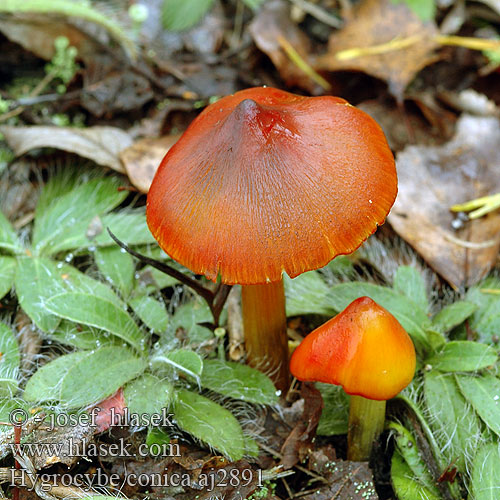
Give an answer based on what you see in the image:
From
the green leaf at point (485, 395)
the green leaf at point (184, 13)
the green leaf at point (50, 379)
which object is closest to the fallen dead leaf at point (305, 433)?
the green leaf at point (485, 395)

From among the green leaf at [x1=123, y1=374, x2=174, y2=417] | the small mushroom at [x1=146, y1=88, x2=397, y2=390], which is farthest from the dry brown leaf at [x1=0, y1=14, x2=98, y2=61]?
the green leaf at [x1=123, y1=374, x2=174, y2=417]

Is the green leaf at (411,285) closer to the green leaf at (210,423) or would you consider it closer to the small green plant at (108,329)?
the small green plant at (108,329)

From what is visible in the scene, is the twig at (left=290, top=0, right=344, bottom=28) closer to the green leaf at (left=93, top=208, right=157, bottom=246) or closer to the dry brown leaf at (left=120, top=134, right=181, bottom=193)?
the dry brown leaf at (left=120, top=134, right=181, bottom=193)

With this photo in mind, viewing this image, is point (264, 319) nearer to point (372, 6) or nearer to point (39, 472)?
point (39, 472)

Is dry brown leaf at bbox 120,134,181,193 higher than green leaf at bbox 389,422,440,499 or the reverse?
higher

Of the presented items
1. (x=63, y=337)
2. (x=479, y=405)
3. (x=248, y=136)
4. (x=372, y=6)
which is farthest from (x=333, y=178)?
(x=372, y=6)

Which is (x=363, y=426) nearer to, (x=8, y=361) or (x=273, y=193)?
(x=273, y=193)

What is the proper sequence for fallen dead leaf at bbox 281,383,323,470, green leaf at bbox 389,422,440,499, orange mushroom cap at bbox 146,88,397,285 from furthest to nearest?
fallen dead leaf at bbox 281,383,323,470 < green leaf at bbox 389,422,440,499 < orange mushroom cap at bbox 146,88,397,285
